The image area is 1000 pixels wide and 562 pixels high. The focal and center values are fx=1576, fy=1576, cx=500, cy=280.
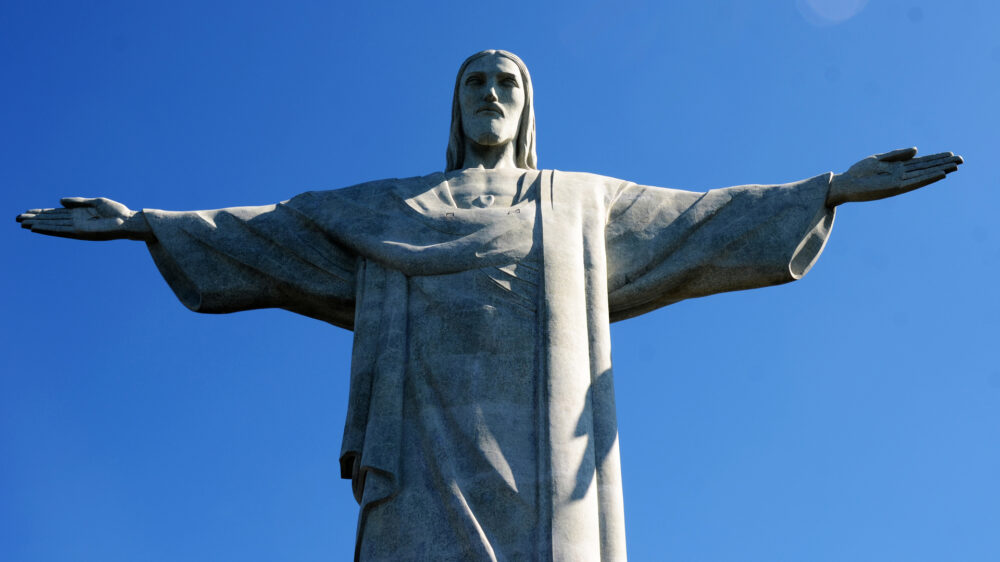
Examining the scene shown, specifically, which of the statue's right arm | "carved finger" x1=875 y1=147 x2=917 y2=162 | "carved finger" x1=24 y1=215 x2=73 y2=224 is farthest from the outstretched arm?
"carved finger" x1=24 y1=215 x2=73 y2=224

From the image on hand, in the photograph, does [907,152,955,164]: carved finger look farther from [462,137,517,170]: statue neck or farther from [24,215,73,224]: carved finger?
[24,215,73,224]: carved finger

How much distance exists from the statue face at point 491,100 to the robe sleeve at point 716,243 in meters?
1.66

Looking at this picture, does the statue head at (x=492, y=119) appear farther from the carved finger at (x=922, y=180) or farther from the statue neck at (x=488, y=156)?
the carved finger at (x=922, y=180)

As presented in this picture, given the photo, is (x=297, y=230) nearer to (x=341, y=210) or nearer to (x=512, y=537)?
(x=341, y=210)

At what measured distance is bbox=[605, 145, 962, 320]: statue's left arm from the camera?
626 inches

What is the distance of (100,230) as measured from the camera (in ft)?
54.0

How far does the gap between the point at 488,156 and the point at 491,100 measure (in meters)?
0.60

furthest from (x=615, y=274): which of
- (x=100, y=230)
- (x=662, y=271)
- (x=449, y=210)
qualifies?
(x=100, y=230)

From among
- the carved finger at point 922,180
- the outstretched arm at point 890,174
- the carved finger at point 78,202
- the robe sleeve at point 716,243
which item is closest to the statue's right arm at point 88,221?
the carved finger at point 78,202

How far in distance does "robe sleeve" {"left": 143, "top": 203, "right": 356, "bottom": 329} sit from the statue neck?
189cm

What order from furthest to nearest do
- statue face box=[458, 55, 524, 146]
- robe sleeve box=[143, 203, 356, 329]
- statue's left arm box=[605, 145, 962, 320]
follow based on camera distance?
statue face box=[458, 55, 524, 146] < robe sleeve box=[143, 203, 356, 329] < statue's left arm box=[605, 145, 962, 320]

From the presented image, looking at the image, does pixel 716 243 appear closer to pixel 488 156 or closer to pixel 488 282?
pixel 488 282

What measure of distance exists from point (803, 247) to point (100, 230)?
23.9ft

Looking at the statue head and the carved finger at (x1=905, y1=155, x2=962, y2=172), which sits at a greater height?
the statue head
